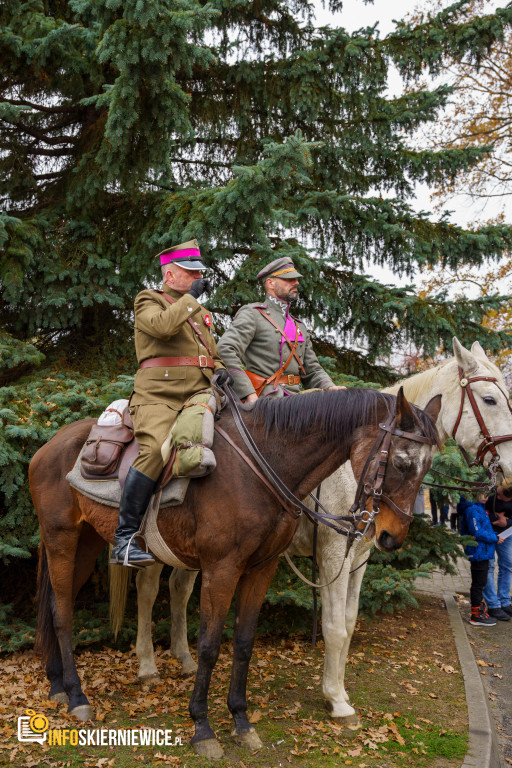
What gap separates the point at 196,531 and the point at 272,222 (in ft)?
12.7

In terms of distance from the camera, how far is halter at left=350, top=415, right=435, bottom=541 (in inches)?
141

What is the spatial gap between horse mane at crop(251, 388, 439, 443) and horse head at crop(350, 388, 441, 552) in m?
0.06

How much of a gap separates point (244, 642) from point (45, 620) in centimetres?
181

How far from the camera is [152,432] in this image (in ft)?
13.3

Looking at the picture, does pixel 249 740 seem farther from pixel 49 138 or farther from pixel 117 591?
pixel 49 138

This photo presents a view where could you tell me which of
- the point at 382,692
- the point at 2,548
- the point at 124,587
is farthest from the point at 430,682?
the point at 2,548

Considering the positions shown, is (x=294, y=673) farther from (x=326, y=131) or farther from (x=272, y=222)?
(x=326, y=131)

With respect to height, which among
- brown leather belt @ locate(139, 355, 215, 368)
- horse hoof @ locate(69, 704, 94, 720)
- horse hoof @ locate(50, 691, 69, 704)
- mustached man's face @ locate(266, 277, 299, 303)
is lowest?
horse hoof @ locate(50, 691, 69, 704)

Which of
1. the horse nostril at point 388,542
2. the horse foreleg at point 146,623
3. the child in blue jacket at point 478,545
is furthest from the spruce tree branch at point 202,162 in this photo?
the horse nostril at point 388,542

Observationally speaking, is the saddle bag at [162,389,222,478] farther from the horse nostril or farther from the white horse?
the white horse

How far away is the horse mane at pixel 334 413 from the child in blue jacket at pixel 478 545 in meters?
4.61

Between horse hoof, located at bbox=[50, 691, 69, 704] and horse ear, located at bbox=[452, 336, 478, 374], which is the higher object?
horse ear, located at bbox=[452, 336, 478, 374]

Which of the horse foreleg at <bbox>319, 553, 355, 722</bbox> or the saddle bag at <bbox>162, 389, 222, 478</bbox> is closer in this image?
the saddle bag at <bbox>162, 389, 222, 478</bbox>

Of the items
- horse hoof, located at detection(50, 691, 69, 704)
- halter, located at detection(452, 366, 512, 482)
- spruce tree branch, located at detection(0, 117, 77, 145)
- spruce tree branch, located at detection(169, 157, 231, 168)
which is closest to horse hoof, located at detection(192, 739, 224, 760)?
horse hoof, located at detection(50, 691, 69, 704)
